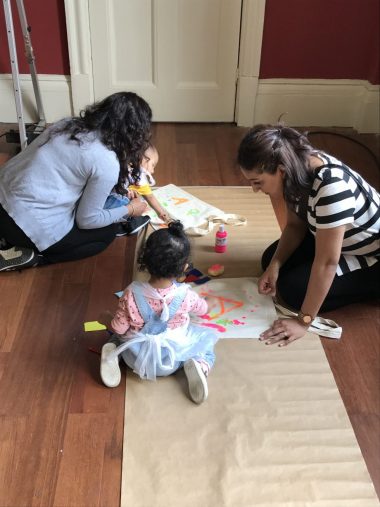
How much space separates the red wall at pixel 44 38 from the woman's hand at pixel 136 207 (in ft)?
3.76

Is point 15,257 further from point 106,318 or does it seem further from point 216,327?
point 216,327

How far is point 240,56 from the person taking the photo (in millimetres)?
2811

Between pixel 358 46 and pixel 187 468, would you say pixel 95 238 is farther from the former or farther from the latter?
pixel 358 46

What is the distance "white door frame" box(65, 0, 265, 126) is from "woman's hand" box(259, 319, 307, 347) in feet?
5.29

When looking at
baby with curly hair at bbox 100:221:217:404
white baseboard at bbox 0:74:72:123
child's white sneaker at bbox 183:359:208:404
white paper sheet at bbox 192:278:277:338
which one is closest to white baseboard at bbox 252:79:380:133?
white baseboard at bbox 0:74:72:123

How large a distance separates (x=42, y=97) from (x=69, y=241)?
4.15 feet

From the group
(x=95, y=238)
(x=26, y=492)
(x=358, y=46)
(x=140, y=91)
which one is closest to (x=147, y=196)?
(x=95, y=238)

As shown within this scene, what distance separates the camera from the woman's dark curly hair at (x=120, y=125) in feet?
5.57

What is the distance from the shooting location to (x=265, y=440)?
1360 mm

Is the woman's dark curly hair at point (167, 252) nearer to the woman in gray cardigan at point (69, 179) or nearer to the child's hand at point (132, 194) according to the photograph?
the woman in gray cardigan at point (69, 179)

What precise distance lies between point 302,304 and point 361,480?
1.74ft

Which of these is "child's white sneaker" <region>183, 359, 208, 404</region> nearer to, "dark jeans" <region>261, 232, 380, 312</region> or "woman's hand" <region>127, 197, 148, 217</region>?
"dark jeans" <region>261, 232, 380, 312</region>

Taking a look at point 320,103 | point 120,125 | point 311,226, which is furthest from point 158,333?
point 320,103

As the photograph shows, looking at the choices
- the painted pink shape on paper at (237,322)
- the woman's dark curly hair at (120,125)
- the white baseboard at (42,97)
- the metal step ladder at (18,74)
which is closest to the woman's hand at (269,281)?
the painted pink shape on paper at (237,322)
